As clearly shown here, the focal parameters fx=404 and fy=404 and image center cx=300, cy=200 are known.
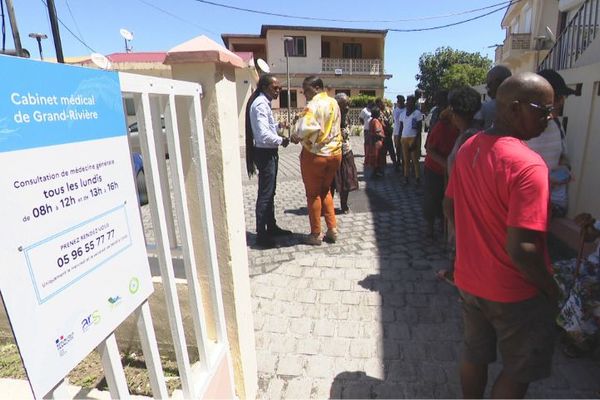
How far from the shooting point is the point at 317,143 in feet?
14.3

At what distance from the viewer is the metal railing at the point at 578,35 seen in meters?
7.82

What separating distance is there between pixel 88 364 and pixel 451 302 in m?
2.71

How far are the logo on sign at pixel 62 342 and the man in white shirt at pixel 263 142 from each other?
3.43 metres

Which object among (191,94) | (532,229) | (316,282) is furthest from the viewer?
(316,282)

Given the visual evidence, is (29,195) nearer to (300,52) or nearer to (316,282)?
(316,282)

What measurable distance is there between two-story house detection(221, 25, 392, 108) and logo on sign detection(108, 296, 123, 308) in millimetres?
27191

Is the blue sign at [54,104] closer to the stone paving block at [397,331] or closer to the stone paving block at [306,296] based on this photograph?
the stone paving block at [397,331]

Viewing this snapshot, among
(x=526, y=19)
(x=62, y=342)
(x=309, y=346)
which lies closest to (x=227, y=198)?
(x=62, y=342)

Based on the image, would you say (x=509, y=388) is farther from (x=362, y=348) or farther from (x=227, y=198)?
(x=227, y=198)

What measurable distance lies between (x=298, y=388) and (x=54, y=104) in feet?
6.90

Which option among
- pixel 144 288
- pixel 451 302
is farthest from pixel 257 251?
pixel 144 288

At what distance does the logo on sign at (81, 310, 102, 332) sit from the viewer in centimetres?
112

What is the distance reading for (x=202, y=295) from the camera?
2088mm

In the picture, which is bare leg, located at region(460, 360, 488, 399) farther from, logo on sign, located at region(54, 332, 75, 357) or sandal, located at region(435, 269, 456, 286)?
logo on sign, located at region(54, 332, 75, 357)
